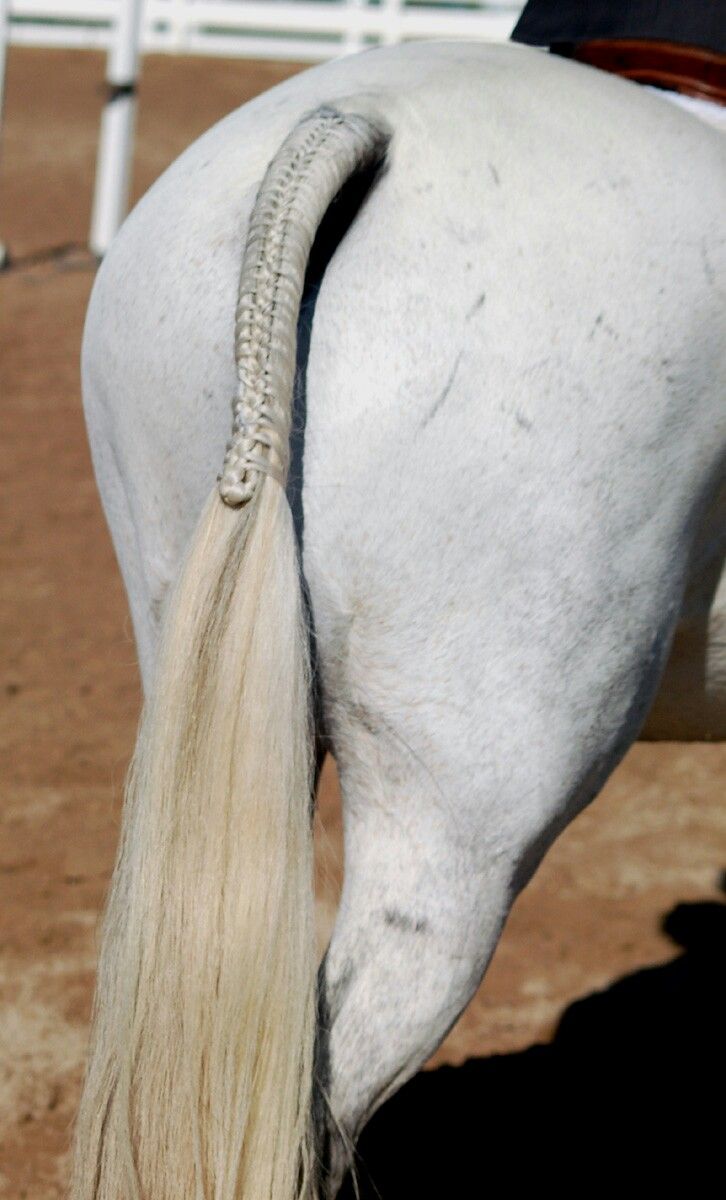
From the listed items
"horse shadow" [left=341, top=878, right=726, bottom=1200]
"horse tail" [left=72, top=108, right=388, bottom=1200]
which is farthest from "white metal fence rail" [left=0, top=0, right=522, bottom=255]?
"horse tail" [left=72, top=108, right=388, bottom=1200]

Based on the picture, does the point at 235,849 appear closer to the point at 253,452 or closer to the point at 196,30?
the point at 253,452

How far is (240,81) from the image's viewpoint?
32.8 feet

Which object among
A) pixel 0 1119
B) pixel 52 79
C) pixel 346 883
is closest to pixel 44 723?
pixel 0 1119

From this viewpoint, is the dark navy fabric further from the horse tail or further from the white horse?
the horse tail

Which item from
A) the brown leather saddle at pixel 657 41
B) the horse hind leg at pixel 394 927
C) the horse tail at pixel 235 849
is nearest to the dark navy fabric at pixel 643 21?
the brown leather saddle at pixel 657 41

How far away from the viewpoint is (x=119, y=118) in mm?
6625

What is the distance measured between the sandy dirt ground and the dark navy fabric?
0.90 meters

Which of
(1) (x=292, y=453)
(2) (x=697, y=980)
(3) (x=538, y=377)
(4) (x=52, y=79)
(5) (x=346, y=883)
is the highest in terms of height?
(3) (x=538, y=377)

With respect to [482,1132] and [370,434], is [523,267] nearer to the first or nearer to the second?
[370,434]

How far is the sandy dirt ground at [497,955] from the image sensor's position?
2.33 metres

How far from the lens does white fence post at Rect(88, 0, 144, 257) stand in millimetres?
6547

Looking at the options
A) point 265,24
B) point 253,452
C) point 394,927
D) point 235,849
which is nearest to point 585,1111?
point 394,927

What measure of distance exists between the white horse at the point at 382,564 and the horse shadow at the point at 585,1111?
Answer: 871mm

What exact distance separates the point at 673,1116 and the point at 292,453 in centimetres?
177
